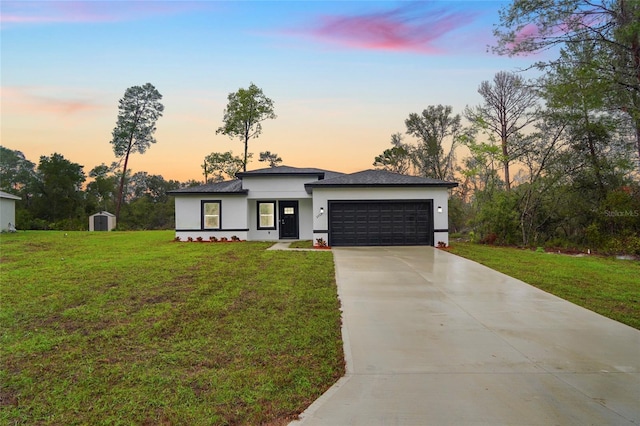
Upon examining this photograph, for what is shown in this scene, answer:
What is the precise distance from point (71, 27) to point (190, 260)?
7.60m

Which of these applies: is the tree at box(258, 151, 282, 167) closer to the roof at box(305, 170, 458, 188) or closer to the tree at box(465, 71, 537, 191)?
the tree at box(465, 71, 537, 191)

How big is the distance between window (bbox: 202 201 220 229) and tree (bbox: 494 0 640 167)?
13.2m

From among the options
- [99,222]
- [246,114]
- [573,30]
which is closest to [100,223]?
[99,222]

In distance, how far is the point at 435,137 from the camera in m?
32.6

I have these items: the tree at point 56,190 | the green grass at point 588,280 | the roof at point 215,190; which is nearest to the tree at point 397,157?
the roof at point 215,190

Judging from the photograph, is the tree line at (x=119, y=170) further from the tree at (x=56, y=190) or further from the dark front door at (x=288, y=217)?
the dark front door at (x=288, y=217)

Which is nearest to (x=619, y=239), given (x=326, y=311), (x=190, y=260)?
→ (x=326, y=311)

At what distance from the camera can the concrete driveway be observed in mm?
2838

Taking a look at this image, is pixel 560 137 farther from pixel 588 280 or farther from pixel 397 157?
pixel 397 157

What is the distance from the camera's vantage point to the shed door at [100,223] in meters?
27.0

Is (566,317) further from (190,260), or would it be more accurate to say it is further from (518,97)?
(518,97)

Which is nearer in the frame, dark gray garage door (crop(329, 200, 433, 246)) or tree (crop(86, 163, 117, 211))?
dark gray garage door (crop(329, 200, 433, 246))

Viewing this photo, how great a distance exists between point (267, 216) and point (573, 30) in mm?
13821

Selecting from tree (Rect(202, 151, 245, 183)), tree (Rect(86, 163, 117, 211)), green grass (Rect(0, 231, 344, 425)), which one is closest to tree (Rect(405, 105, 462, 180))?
tree (Rect(202, 151, 245, 183))
